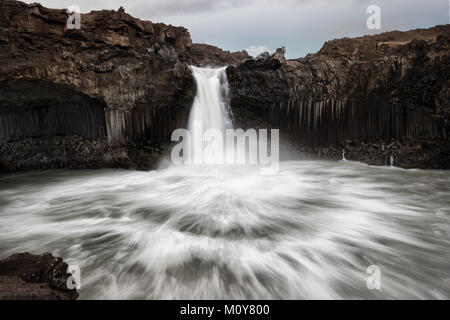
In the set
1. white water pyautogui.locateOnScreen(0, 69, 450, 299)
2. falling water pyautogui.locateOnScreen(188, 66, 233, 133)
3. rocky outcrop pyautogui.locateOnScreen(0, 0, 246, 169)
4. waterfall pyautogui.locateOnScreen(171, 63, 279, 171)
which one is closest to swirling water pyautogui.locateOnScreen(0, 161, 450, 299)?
white water pyautogui.locateOnScreen(0, 69, 450, 299)

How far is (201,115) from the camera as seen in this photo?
10.2 m

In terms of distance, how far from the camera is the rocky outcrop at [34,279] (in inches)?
76.7

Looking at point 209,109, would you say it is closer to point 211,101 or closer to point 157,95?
point 211,101

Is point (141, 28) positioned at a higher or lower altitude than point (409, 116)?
higher

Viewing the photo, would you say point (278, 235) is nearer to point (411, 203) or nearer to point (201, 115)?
point (411, 203)

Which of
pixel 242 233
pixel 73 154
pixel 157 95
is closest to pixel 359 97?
pixel 157 95

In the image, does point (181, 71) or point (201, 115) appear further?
point (201, 115)

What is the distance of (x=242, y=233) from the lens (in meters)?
4.01

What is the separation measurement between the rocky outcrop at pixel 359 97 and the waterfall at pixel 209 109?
0.46 meters

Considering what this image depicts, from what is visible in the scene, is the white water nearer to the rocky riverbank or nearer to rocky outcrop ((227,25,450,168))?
rocky outcrop ((227,25,450,168))

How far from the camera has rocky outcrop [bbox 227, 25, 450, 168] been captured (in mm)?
8211

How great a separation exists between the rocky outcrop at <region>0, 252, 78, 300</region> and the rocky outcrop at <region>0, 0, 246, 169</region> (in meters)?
7.17
